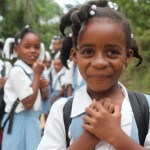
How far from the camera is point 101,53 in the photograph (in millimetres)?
1800

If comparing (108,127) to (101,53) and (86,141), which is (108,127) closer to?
(86,141)

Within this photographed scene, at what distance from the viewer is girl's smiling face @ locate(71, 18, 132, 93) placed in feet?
5.90

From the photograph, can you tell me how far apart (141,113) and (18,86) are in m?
2.18

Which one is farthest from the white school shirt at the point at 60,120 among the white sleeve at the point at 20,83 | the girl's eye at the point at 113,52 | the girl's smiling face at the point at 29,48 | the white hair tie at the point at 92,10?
the girl's smiling face at the point at 29,48

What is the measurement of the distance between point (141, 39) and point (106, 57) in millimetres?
2093

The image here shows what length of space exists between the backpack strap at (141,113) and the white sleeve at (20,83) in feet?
6.79

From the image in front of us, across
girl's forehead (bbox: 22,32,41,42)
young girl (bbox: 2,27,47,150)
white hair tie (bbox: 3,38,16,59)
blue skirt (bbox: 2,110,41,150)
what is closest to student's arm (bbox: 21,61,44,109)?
young girl (bbox: 2,27,47,150)

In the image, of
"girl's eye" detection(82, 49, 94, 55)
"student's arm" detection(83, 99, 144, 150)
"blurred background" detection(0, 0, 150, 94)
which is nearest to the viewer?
"student's arm" detection(83, 99, 144, 150)

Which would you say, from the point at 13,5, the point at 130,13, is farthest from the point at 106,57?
the point at 13,5

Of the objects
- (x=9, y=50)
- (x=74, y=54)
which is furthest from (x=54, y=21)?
(x=74, y=54)

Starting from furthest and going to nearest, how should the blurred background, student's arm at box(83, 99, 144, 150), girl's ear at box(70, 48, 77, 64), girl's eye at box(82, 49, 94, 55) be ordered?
1. the blurred background
2. girl's ear at box(70, 48, 77, 64)
3. girl's eye at box(82, 49, 94, 55)
4. student's arm at box(83, 99, 144, 150)

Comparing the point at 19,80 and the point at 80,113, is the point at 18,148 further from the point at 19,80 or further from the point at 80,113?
the point at 80,113

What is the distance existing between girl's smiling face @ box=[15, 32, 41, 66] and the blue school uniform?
0.48 feet

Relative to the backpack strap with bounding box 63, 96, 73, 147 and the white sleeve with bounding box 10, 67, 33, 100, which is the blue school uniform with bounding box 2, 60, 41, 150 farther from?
the backpack strap with bounding box 63, 96, 73, 147
